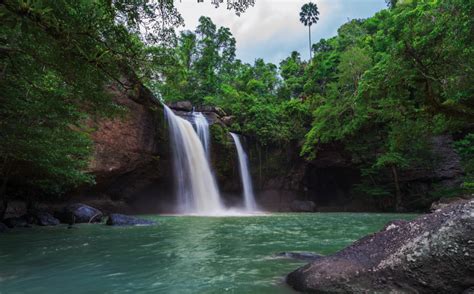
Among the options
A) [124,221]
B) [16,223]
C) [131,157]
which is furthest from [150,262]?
[131,157]

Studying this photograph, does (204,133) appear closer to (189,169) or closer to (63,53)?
(189,169)

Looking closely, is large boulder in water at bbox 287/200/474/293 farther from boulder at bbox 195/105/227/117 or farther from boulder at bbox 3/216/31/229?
boulder at bbox 195/105/227/117

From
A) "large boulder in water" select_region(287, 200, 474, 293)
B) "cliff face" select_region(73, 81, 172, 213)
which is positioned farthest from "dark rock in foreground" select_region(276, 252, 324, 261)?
"cliff face" select_region(73, 81, 172, 213)

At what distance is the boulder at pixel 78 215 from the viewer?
12914 millimetres

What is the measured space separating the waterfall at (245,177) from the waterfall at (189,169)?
117 inches

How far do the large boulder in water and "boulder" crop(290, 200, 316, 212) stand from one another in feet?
67.3

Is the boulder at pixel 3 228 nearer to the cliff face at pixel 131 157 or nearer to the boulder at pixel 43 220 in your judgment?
the boulder at pixel 43 220

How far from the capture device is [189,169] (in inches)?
841

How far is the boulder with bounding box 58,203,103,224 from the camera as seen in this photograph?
1291 cm

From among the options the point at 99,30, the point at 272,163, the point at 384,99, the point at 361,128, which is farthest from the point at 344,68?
the point at 99,30

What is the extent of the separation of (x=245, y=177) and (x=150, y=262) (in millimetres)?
19207

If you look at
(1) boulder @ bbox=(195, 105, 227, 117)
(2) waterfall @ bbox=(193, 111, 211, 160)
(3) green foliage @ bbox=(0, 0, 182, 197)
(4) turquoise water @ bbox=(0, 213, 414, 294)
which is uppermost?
(1) boulder @ bbox=(195, 105, 227, 117)

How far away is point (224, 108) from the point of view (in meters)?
27.3

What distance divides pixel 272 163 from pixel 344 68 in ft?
27.9
